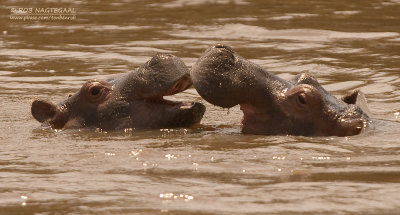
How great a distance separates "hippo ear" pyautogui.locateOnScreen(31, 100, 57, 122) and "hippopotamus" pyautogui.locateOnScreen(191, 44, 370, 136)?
1.67 m

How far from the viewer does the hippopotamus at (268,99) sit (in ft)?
24.7

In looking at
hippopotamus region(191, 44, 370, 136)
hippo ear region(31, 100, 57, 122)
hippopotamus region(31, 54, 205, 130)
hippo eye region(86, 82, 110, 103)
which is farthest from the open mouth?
hippo ear region(31, 100, 57, 122)

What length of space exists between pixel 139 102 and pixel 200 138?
667 millimetres

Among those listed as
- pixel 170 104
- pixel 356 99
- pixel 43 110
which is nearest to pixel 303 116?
pixel 356 99

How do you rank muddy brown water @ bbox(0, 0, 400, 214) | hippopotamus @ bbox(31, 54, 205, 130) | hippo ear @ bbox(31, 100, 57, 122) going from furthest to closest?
hippo ear @ bbox(31, 100, 57, 122)
hippopotamus @ bbox(31, 54, 205, 130)
muddy brown water @ bbox(0, 0, 400, 214)

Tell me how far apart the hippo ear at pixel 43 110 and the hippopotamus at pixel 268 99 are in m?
1.67

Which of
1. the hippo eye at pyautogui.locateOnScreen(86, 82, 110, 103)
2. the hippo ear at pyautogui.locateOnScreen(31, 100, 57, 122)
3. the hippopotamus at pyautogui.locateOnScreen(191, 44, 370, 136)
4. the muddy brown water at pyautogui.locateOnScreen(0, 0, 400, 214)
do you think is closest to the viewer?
the muddy brown water at pyautogui.locateOnScreen(0, 0, 400, 214)

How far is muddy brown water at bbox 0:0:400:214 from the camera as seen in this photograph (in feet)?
19.3

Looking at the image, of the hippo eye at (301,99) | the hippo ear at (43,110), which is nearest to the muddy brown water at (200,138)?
the hippo ear at (43,110)

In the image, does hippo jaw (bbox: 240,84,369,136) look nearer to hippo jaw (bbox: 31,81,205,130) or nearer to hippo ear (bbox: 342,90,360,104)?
hippo ear (bbox: 342,90,360,104)

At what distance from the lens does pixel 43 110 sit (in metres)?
8.84

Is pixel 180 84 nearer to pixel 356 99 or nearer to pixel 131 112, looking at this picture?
pixel 131 112

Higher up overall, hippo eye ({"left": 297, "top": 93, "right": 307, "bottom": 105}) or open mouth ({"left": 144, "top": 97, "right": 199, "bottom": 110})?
hippo eye ({"left": 297, "top": 93, "right": 307, "bottom": 105})

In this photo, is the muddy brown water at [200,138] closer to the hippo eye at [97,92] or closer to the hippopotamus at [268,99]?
the hippopotamus at [268,99]
